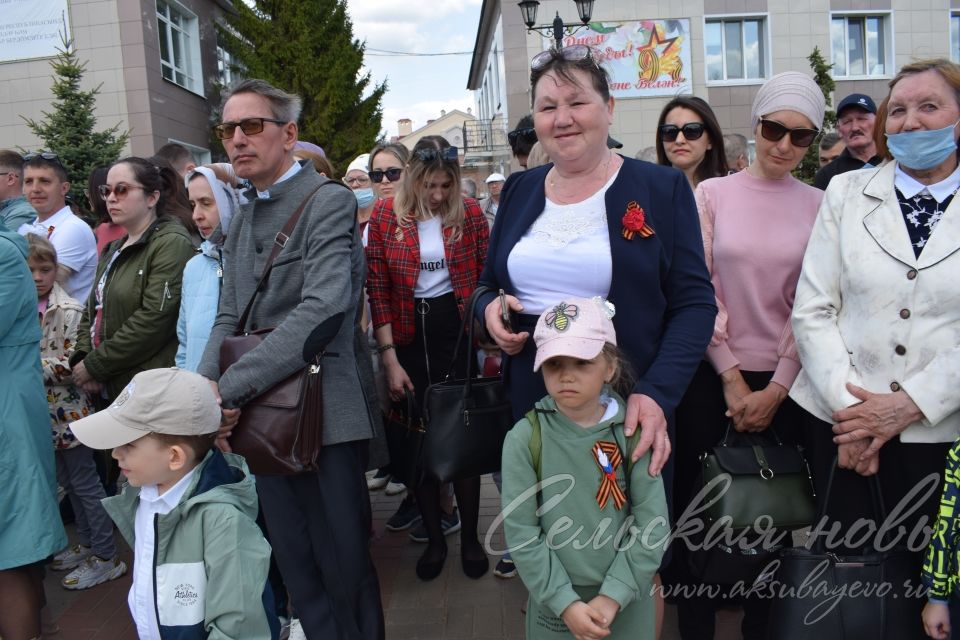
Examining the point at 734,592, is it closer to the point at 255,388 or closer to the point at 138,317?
the point at 255,388

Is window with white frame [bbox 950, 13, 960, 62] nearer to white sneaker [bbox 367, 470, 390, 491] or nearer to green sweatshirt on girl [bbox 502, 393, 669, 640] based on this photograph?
white sneaker [bbox 367, 470, 390, 491]

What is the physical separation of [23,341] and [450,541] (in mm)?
2588

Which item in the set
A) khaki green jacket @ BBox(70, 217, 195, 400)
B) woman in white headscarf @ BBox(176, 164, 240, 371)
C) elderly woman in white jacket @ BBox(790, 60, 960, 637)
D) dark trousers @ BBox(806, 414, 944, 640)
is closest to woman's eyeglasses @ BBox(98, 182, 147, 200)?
khaki green jacket @ BBox(70, 217, 195, 400)

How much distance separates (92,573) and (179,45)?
17271 millimetres

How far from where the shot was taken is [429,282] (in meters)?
3.95

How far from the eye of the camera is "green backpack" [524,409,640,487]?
7.26ft

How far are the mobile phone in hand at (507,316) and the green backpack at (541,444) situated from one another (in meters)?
0.31

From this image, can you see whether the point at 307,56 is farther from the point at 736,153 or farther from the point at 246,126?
the point at 246,126

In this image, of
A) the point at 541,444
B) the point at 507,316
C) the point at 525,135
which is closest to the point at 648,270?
the point at 507,316

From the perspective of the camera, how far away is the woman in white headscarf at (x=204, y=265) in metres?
3.37

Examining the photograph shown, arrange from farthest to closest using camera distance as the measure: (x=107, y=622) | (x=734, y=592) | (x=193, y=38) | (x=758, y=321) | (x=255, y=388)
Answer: (x=193, y=38) < (x=107, y=622) < (x=734, y=592) < (x=758, y=321) < (x=255, y=388)

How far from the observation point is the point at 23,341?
329 centimetres

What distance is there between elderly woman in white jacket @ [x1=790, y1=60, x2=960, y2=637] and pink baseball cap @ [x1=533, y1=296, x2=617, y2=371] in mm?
847

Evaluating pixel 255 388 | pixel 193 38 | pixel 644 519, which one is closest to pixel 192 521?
pixel 255 388
